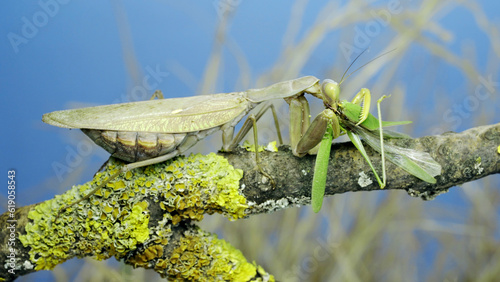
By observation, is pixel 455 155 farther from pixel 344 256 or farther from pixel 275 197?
pixel 344 256

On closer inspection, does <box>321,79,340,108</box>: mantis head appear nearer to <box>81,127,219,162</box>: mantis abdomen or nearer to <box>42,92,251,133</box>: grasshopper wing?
<box>42,92,251,133</box>: grasshopper wing

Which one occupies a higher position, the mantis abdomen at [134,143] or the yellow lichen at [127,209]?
the mantis abdomen at [134,143]

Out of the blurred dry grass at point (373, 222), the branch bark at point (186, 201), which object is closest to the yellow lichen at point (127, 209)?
the branch bark at point (186, 201)

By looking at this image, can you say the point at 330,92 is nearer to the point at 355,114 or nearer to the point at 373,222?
the point at 355,114

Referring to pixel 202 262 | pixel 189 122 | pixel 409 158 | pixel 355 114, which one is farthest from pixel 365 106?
pixel 202 262

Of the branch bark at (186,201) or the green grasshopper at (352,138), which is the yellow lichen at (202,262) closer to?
the branch bark at (186,201)

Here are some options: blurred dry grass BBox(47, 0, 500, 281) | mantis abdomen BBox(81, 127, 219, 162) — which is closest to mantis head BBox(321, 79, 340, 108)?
mantis abdomen BBox(81, 127, 219, 162)

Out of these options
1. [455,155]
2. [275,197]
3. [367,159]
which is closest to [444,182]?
[455,155]
